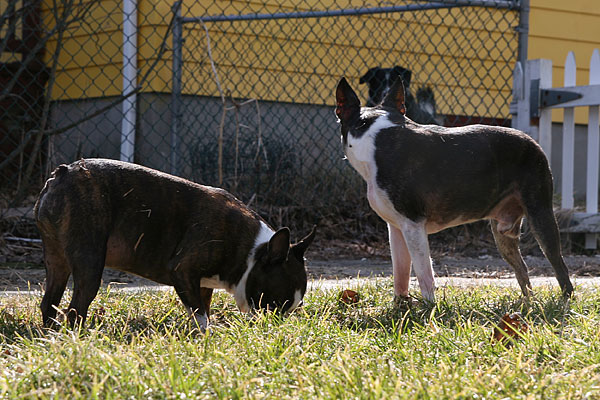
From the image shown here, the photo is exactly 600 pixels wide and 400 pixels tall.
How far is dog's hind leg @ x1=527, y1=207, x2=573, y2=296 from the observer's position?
14.9 ft

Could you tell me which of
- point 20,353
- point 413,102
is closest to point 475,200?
point 20,353

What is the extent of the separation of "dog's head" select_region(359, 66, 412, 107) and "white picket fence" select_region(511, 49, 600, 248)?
114 centimetres

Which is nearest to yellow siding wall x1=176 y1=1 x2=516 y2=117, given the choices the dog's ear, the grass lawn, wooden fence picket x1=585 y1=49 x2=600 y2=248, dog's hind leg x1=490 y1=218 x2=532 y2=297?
the dog's ear

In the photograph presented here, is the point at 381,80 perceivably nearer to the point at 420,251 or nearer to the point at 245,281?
the point at 420,251

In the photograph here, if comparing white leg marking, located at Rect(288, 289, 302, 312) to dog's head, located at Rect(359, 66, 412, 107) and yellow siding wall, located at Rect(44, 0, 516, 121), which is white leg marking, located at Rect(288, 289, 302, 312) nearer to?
dog's head, located at Rect(359, 66, 412, 107)

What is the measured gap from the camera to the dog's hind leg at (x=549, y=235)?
454cm

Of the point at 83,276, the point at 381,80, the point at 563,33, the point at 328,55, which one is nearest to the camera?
the point at 83,276

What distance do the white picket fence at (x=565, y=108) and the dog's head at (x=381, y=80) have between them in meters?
1.14

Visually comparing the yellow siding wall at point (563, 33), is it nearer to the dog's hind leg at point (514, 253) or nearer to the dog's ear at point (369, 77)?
the dog's ear at point (369, 77)

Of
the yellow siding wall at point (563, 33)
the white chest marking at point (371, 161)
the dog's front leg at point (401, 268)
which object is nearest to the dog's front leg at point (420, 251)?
the white chest marking at point (371, 161)

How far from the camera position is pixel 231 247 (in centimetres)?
430

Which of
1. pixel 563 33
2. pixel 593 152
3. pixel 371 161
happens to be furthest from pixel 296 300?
pixel 563 33

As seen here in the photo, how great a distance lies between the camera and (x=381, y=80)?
8.59 meters

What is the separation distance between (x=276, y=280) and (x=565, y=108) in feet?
16.0
